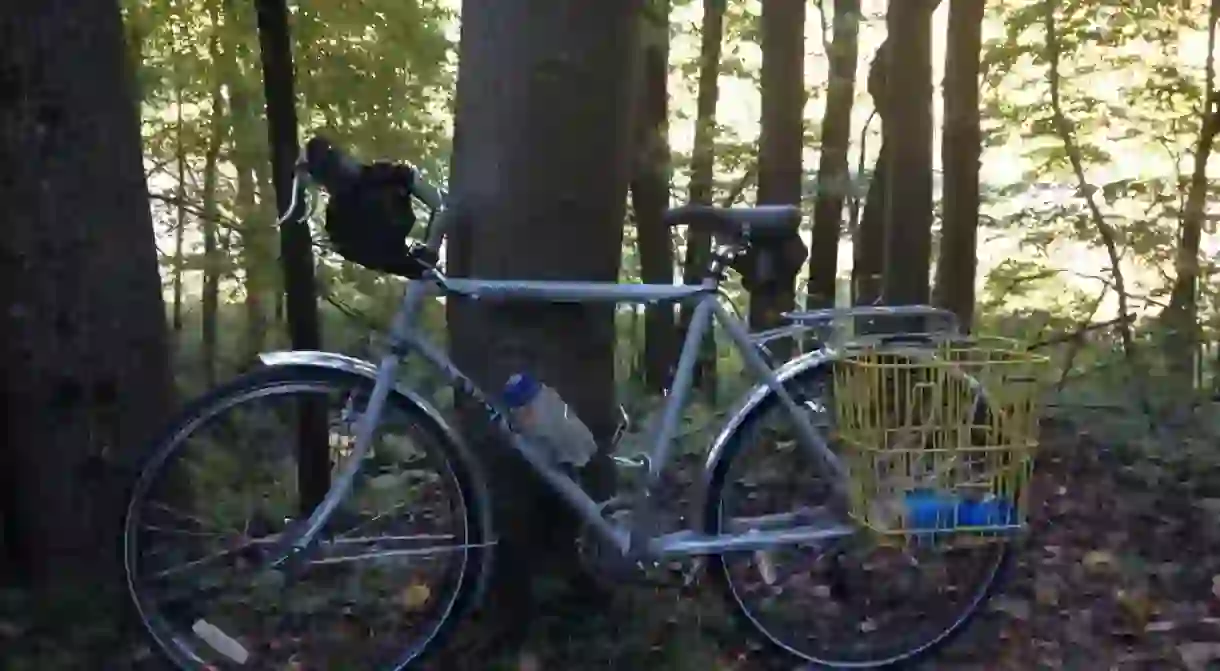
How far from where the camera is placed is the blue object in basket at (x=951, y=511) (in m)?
3.36

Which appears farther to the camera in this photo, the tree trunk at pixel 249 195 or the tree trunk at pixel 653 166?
the tree trunk at pixel 653 166

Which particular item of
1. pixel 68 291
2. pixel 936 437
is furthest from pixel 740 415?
pixel 68 291

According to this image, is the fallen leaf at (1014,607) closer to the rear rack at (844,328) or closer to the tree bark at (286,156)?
the rear rack at (844,328)

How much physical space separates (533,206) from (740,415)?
2.59 feet

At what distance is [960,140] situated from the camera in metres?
8.46

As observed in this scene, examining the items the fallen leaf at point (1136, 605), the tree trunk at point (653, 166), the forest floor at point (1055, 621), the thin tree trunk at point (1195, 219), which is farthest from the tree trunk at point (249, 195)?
the thin tree trunk at point (1195, 219)

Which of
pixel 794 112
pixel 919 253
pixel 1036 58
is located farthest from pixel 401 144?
pixel 1036 58

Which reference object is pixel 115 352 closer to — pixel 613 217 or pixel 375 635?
pixel 375 635

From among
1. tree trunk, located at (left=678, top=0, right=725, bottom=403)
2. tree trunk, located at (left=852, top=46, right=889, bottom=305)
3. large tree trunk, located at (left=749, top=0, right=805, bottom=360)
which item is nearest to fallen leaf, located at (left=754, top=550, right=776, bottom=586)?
large tree trunk, located at (left=749, top=0, right=805, bottom=360)

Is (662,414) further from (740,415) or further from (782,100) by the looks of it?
(782,100)

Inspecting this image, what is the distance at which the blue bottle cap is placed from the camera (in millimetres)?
3305

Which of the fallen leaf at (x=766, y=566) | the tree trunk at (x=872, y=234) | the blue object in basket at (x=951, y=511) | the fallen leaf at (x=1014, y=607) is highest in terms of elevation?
the tree trunk at (x=872, y=234)

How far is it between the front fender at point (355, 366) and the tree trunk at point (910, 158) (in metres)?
5.32

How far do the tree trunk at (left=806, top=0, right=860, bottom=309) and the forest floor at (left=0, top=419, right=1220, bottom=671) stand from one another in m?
7.93
